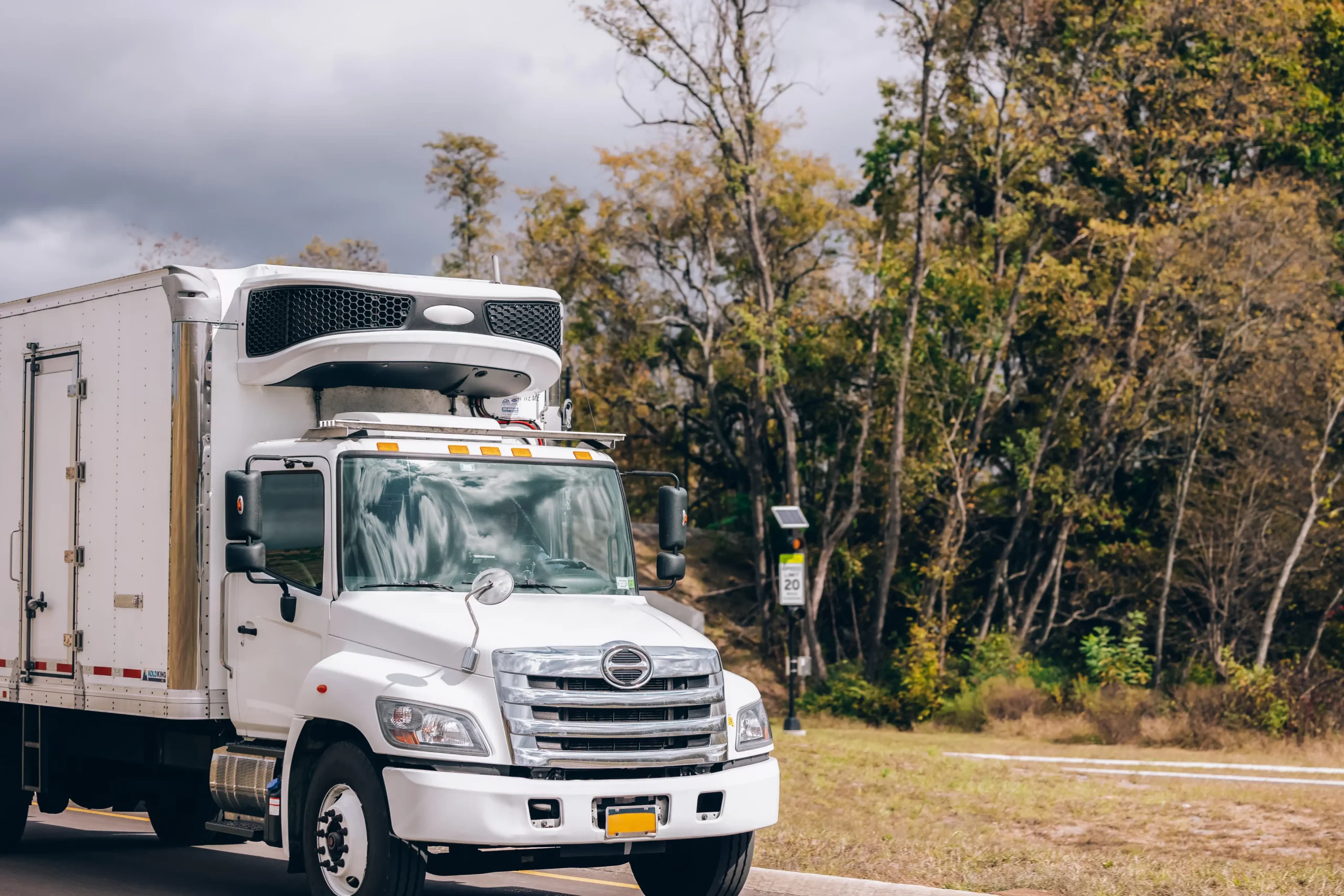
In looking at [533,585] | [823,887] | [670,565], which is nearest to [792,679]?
[823,887]

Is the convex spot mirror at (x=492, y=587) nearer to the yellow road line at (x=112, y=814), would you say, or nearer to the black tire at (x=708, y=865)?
the black tire at (x=708, y=865)

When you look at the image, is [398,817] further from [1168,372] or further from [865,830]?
[1168,372]

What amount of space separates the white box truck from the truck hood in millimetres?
18

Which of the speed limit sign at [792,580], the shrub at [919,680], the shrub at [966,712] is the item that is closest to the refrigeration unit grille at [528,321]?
the speed limit sign at [792,580]

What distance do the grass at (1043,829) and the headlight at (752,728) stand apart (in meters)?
2.41

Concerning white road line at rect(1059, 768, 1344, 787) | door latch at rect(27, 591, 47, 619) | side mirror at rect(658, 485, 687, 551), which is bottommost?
white road line at rect(1059, 768, 1344, 787)

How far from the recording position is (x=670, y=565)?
1013 cm

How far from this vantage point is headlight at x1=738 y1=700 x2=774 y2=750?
8766 millimetres

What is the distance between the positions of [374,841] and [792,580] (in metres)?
20.2

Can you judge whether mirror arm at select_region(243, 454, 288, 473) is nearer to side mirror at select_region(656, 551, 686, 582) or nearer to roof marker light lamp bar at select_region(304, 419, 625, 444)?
roof marker light lamp bar at select_region(304, 419, 625, 444)

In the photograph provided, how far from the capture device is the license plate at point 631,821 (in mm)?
7992

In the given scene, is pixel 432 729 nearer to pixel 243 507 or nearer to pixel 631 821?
pixel 631 821

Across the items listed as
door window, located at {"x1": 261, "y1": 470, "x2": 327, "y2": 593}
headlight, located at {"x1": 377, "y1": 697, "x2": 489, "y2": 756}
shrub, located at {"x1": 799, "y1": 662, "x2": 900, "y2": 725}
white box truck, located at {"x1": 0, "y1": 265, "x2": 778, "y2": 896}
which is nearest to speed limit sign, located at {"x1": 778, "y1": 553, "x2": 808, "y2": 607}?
shrub, located at {"x1": 799, "y1": 662, "x2": 900, "y2": 725}

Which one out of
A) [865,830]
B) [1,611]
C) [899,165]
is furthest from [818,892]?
[899,165]
